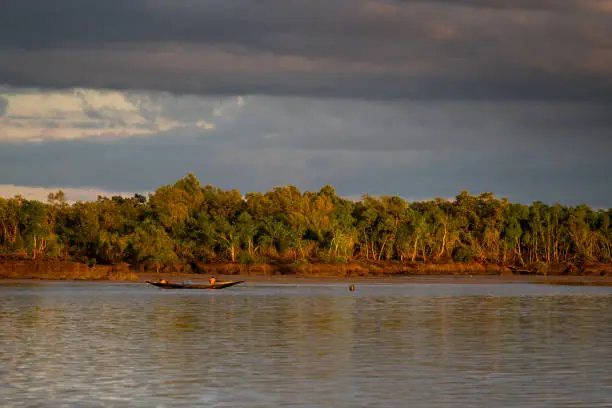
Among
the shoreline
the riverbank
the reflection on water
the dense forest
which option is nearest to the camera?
the reflection on water

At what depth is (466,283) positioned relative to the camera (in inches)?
5157

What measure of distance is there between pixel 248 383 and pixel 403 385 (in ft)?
16.1

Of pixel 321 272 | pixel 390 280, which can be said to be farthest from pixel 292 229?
pixel 390 280

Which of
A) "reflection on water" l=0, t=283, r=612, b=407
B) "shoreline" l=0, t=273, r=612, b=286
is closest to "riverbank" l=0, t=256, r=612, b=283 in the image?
"shoreline" l=0, t=273, r=612, b=286

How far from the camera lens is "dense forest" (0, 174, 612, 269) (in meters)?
153

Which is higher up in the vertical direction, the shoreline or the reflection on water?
the shoreline

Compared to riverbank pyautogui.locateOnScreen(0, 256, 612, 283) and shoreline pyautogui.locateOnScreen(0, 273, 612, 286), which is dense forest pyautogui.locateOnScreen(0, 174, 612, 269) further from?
shoreline pyautogui.locateOnScreen(0, 273, 612, 286)

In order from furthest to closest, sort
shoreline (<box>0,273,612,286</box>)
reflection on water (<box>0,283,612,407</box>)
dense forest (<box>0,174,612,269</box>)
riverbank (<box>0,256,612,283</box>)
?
dense forest (<box>0,174,612,269</box>)
riverbank (<box>0,256,612,283</box>)
shoreline (<box>0,273,612,286</box>)
reflection on water (<box>0,283,612,407</box>)

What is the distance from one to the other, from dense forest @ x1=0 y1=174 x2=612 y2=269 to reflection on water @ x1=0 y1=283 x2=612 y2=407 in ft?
264

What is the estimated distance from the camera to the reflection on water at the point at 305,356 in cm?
2919

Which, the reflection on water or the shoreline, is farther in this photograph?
the shoreline

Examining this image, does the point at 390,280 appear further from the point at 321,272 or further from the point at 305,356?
the point at 305,356

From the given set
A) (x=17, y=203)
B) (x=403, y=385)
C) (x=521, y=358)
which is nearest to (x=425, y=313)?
(x=521, y=358)

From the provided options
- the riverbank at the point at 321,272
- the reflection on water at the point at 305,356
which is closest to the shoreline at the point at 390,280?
the riverbank at the point at 321,272
